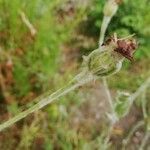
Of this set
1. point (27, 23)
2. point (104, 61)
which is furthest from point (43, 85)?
point (104, 61)

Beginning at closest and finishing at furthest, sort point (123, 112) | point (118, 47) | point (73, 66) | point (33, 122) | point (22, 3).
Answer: point (118, 47) < point (123, 112) < point (33, 122) < point (22, 3) < point (73, 66)

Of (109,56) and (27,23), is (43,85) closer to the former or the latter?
(27,23)

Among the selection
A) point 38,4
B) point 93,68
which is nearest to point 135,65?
point 38,4

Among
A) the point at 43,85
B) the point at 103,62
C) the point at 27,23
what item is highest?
the point at 27,23

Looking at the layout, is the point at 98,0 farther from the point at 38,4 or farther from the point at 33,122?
the point at 33,122

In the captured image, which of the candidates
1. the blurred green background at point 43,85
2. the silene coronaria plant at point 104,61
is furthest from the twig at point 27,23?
the silene coronaria plant at point 104,61

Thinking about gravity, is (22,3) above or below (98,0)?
below

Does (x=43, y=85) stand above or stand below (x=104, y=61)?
above

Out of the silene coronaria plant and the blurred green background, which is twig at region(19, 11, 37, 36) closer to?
the blurred green background

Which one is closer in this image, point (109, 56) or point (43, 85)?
point (109, 56)

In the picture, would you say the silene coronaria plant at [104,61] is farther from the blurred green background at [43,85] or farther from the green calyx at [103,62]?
the blurred green background at [43,85]

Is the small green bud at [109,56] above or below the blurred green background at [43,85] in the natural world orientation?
below
